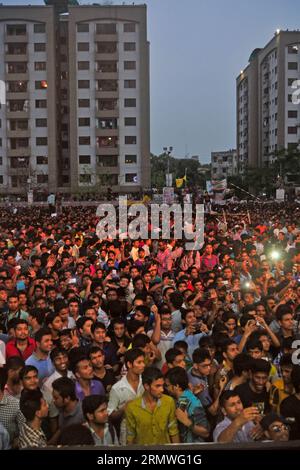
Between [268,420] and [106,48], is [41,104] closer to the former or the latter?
[106,48]

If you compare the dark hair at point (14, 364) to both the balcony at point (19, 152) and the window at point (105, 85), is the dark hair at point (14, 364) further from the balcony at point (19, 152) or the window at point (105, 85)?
the window at point (105, 85)

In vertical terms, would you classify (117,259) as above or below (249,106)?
below

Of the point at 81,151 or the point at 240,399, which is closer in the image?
the point at 240,399

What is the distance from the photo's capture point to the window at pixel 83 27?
5497 centimetres

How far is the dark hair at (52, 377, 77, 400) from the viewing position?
454 cm

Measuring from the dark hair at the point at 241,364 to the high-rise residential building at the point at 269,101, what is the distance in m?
48.7

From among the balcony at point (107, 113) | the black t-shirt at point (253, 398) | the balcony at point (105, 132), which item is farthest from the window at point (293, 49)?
the black t-shirt at point (253, 398)

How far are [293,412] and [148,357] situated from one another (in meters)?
1.83

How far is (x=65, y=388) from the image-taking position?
14.9 feet

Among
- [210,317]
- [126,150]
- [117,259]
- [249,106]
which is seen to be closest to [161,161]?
[249,106]

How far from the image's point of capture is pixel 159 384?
4398 mm

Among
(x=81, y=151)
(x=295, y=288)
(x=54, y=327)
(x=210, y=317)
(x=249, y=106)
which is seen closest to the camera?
(x=54, y=327)
